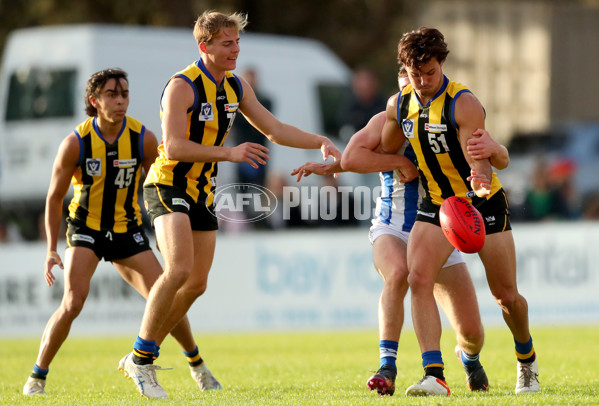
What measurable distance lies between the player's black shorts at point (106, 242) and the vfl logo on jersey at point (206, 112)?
116cm

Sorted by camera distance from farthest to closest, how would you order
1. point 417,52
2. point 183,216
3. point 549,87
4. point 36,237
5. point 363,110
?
point 549,87
point 36,237
point 363,110
point 183,216
point 417,52

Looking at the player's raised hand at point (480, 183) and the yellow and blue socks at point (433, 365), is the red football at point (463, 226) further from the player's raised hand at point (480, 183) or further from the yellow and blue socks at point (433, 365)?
the yellow and blue socks at point (433, 365)

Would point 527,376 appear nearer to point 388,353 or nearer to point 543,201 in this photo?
point 388,353

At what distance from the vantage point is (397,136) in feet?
23.2

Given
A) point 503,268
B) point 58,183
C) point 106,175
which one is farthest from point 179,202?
point 503,268

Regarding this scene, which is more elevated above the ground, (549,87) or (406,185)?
(549,87)

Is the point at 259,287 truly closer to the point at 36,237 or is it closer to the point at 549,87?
the point at 36,237

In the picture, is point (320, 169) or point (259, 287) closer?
point (320, 169)

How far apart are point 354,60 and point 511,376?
828 inches

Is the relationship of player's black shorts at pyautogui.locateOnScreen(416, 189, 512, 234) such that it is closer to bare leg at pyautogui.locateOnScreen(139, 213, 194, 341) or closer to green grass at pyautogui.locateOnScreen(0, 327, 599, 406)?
green grass at pyautogui.locateOnScreen(0, 327, 599, 406)

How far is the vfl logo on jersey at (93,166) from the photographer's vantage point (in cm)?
777

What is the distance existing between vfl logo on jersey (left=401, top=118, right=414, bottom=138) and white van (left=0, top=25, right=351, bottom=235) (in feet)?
31.1

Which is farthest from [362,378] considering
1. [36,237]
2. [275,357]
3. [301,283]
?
[36,237]

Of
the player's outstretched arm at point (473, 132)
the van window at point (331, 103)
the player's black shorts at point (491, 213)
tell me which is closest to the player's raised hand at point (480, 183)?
the player's outstretched arm at point (473, 132)
